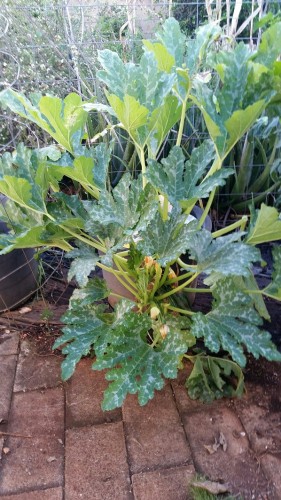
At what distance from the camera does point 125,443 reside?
1369 millimetres

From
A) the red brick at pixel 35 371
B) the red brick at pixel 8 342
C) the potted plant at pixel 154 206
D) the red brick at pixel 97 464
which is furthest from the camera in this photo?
the red brick at pixel 8 342

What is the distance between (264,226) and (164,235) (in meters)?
0.28

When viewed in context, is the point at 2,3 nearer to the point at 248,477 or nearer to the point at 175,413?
the point at 175,413

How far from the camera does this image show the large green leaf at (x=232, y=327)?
1.21 m

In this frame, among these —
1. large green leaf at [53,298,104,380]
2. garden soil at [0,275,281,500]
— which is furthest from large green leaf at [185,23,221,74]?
garden soil at [0,275,281,500]

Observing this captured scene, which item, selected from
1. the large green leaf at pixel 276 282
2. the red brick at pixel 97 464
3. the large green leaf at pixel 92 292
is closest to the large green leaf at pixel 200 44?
the large green leaf at pixel 276 282

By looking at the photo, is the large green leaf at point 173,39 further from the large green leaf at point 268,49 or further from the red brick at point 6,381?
the red brick at point 6,381

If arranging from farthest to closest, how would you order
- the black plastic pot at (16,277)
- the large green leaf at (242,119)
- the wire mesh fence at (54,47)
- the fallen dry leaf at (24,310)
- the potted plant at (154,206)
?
1. the wire mesh fence at (54,47)
2. the fallen dry leaf at (24,310)
3. the black plastic pot at (16,277)
4. the potted plant at (154,206)
5. the large green leaf at (242,119)

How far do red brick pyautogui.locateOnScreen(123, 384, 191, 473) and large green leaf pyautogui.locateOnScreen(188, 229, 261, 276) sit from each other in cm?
57

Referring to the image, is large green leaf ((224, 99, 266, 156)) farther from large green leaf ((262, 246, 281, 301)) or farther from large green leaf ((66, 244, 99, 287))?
large green leaf ((66, 244, 99, 287))

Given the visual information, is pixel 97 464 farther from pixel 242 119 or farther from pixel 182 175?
pixel 242 119

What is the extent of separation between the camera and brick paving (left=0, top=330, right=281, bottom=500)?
1250 mm

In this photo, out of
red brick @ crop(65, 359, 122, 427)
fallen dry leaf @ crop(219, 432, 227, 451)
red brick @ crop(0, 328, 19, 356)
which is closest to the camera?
fallen dry leaf @ crop(219, 432, 227, 451)

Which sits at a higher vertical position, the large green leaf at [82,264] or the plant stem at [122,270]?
the large green leaf at [82,264]
